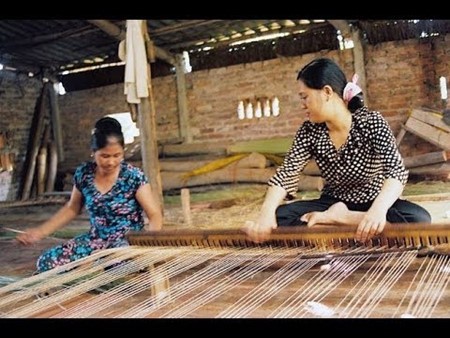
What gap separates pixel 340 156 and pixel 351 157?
0.17 ft

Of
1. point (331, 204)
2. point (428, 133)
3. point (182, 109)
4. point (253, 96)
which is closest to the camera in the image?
point (331, 204)

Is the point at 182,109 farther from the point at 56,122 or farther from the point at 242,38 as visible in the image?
the point at 56,122

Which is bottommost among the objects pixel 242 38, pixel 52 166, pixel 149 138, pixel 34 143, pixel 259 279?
pixel 259 279

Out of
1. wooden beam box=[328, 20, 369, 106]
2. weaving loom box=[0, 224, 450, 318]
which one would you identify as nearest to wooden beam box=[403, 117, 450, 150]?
wooden beam box=[328, 20, 369, 106]

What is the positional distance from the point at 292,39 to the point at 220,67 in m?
1.33

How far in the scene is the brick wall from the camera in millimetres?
6625

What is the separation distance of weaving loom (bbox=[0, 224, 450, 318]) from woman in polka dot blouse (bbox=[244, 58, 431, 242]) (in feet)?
0.79

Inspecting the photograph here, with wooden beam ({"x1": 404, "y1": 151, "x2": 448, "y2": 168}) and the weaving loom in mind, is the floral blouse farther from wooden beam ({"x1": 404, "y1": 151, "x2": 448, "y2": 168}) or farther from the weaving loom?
wooden beam ({"x1": 404, "y1": 151, "x2": 448, "y2": 168})

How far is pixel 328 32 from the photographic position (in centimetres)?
→ 711

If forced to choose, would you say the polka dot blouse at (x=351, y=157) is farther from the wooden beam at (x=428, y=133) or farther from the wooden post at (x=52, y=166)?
the wooden post at (x=52, y=166)

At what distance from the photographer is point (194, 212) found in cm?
528

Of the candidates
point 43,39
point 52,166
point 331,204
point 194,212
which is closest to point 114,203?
point 331,204

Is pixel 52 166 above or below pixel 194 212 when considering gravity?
above

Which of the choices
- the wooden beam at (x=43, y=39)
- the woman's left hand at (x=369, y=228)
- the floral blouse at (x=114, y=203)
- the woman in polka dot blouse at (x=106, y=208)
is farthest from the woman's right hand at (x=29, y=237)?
the wooden beam at (x=43, y=39)
